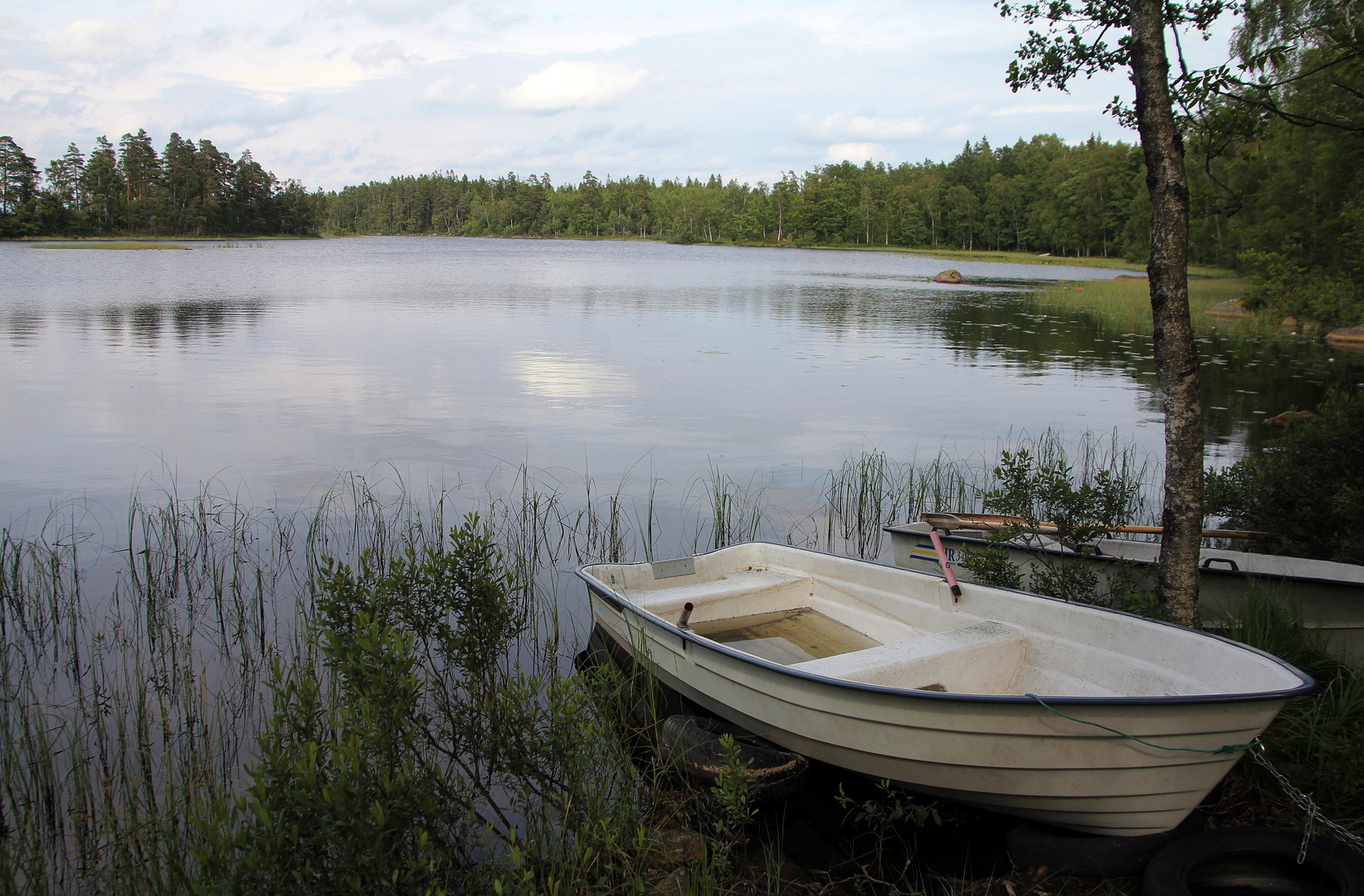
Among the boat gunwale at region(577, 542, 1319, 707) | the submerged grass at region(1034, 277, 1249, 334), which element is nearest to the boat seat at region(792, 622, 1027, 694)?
the boat gunwale at region(577, 542, 1319, 707)

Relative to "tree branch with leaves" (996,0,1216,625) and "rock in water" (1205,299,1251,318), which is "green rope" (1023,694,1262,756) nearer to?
"tree branch with leaves" (996,0,1216,625)

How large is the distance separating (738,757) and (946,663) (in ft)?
3.97

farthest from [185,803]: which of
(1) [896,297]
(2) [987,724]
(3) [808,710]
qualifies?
(1) [896,297]

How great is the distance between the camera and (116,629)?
6195 millimetres

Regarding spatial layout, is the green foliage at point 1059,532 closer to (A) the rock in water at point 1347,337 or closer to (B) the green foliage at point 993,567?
(B) the green foliage at point 993,567

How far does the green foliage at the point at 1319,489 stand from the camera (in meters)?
6.02

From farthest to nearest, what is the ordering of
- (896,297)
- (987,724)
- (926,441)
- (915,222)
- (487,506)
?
1. (915,222)
2. (896,297)
3. (926,441)
4. (487,506)
5. (987,724)

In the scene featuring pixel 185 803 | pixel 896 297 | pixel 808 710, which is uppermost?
pixel 896 297

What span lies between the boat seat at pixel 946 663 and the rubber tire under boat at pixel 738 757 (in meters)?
0.49

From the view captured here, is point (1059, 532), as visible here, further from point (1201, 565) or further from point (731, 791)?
point (731, 791)

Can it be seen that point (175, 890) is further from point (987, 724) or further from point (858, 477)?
point (858, 477)

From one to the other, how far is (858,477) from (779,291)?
34.1 metres

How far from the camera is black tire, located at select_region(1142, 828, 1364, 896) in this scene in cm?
319

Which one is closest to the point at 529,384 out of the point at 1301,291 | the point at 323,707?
the point at 323,707
